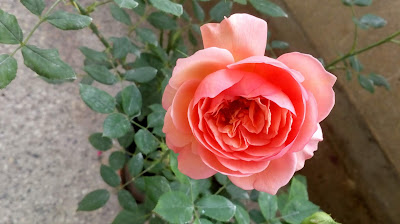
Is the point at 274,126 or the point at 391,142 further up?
the point at 274,126

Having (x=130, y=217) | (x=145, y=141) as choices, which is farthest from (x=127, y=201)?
(x=145, y=141)

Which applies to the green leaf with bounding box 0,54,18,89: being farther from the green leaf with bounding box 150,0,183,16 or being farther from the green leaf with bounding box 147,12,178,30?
the green leaf with bounding box 147,12,178,30

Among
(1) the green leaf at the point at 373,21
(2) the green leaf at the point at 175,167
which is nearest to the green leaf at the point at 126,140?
(2) the green leaf at the point at 175,167

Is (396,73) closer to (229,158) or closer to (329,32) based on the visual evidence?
(329,32)

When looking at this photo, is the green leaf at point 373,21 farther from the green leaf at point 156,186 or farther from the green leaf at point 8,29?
the green leaf at point 8,29

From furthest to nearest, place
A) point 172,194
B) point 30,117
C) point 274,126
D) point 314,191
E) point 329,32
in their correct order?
point 314,191, point 329,32, point 30,117, point 172,194, point 274,126

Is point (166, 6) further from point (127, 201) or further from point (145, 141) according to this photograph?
point (127, 201)

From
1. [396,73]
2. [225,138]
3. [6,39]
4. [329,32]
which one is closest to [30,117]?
[6,39]
